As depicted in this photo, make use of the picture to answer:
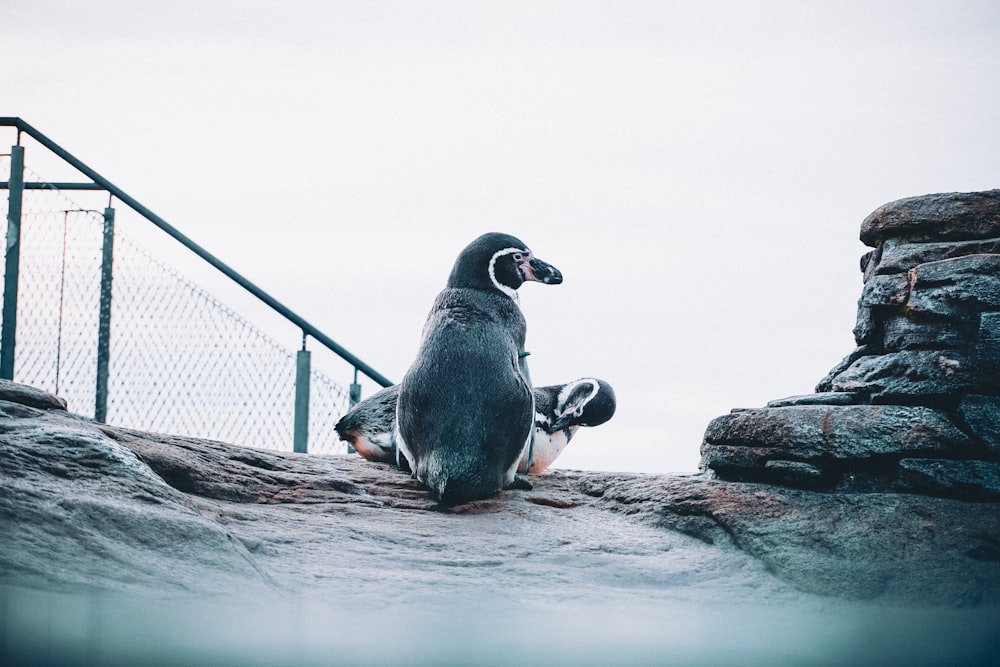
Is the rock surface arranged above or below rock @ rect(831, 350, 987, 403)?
below

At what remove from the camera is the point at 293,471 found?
476 cm

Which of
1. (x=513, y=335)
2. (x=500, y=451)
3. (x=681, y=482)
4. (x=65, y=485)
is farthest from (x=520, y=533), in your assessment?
(x=65, y=485)

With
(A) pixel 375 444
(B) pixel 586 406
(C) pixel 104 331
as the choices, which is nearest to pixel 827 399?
(B) pixel 586 406

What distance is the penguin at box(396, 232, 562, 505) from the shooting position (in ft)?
15.1

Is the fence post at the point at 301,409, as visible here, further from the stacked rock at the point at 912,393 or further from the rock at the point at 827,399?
the rock at the point at 827,399

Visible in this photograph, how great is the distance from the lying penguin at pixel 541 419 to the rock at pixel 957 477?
6.26ft

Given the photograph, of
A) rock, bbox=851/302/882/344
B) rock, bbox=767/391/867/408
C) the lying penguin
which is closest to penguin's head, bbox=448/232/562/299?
the lying penguin

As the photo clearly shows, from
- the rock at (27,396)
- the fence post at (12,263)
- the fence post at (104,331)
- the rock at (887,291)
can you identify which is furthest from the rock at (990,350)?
the fence post at (12,263)

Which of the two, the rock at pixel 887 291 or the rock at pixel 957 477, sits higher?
the rock at pixel 887 291

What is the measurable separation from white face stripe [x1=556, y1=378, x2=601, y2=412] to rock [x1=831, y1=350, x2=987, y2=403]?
4.96 ft

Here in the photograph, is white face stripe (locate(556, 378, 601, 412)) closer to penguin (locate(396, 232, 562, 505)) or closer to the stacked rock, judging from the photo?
penguin (locate(396, 232, 562, 505))

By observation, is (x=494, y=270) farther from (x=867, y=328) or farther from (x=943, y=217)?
(x=943, y=217)

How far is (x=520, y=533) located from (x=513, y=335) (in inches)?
47.4

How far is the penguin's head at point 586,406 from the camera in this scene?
5.82 m
